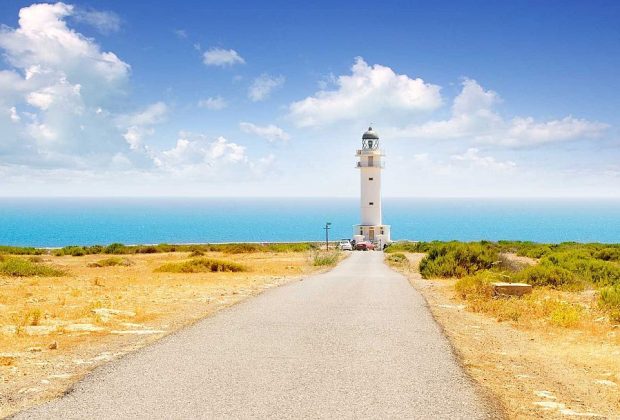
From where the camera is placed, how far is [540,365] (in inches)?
385

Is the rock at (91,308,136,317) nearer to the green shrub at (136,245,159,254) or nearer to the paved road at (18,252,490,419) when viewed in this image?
the paved road at (18,252,490,419)

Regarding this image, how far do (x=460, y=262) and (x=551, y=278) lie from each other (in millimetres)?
7068

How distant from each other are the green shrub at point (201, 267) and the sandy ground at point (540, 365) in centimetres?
1902

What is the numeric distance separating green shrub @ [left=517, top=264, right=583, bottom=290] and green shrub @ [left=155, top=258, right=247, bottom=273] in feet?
53.5

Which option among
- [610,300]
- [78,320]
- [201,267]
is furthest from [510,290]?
[201,267]

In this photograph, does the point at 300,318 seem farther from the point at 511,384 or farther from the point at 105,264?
the point at 105,264

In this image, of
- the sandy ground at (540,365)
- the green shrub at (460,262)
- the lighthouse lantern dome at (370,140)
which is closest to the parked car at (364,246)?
the lighthouse lantern dome at (370,140)

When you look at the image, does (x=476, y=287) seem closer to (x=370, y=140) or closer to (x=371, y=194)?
(x=371, y=194)

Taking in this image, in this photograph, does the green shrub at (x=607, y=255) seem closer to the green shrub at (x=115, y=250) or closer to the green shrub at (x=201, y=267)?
the green shrub at (x=201, y=267)

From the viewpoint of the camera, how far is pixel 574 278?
21859 mm

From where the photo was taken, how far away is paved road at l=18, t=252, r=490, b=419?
679 cm

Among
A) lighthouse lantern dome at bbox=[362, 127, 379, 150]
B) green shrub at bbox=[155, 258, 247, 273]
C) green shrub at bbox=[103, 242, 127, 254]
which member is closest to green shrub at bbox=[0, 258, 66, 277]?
green shrub at bbox=[155, 258, 247, 273]

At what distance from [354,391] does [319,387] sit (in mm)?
Answer: 475

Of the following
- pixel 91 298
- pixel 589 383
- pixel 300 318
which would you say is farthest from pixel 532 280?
pixel 91 298
